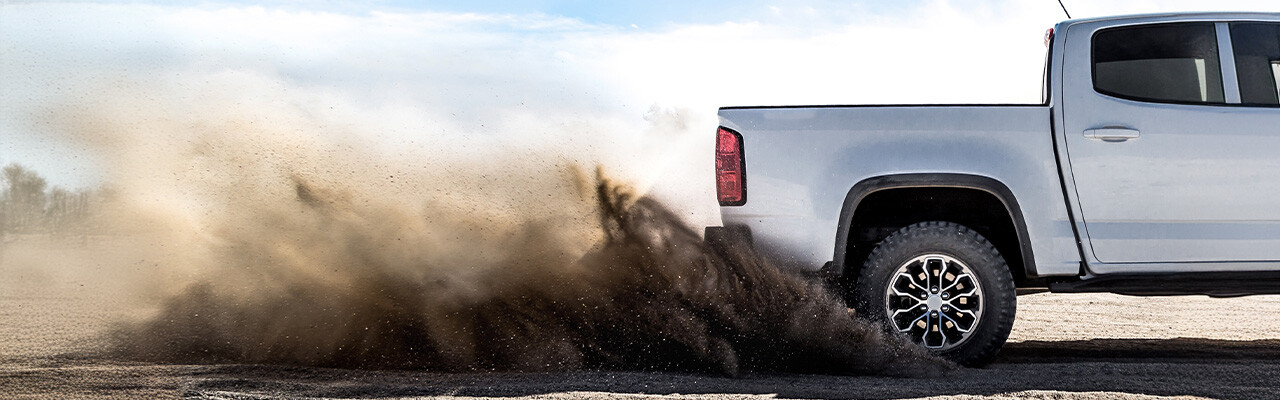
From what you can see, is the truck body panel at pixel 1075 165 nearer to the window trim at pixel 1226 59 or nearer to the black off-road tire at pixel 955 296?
the window trim at pixel 1226 59

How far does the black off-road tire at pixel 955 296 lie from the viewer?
5.92m

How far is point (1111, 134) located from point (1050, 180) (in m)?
0.41

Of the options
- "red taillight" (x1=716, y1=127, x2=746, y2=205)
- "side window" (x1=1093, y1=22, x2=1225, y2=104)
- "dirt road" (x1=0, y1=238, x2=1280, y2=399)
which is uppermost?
"side window" (x1=1093, y1=22, x2=1225, y2=104)

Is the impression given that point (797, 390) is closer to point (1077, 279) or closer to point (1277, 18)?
point (1077, 279)

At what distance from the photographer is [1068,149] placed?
19.4 ft

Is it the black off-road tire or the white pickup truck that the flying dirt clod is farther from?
the white pickup truck

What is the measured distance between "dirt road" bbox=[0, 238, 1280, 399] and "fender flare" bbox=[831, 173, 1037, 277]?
28.6 inches

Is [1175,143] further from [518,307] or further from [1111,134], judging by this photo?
[518,307]

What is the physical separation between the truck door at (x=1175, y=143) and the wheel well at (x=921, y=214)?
49 centimetres

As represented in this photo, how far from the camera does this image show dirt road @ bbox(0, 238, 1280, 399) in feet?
17.3

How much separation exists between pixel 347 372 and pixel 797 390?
2478 mm

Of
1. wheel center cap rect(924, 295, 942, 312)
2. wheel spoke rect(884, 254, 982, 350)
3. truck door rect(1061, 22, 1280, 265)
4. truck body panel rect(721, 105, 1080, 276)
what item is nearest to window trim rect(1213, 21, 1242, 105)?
truck door rect(1061, 22, 1280, 265)

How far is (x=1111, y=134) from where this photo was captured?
5.92 m

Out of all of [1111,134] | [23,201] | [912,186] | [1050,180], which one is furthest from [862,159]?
[23,201]
